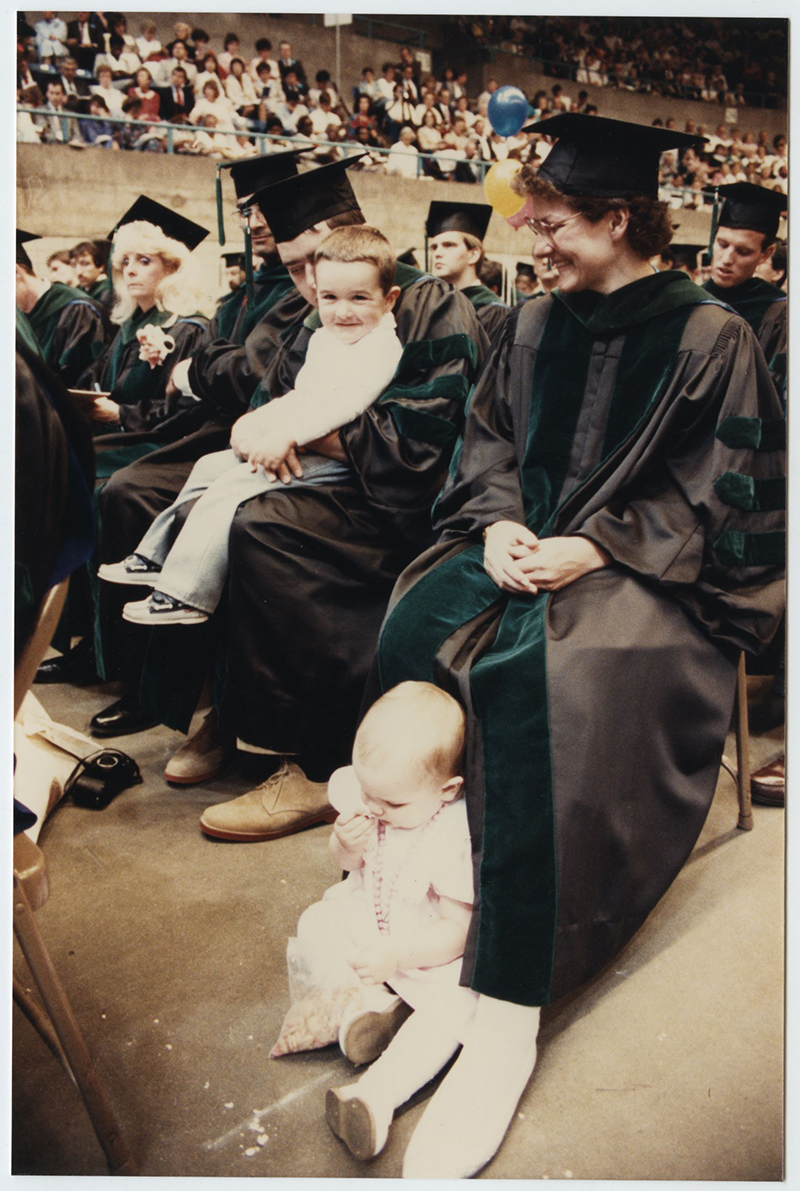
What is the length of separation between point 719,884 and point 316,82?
6.55 ft

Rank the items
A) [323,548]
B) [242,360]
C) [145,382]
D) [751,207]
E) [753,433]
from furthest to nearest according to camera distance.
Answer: [145,382], [242,360], [323,548], [751,207], [753,433]

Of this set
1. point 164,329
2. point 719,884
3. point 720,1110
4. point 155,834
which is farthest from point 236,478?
point 720,1110

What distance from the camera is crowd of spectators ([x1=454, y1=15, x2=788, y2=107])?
1.63 meters

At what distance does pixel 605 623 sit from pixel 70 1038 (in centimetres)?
113

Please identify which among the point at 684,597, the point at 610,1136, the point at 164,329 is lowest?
the point at 610,1136

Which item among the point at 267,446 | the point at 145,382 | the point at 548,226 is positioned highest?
the point at 548,226

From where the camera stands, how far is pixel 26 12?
1.65 meters

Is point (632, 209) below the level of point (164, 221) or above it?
below

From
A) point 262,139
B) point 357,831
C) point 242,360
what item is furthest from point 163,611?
point 262,139

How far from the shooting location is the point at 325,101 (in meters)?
1.96

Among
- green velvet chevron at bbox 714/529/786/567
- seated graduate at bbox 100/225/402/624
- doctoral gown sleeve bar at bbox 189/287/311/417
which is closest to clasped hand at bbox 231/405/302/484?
seated graduate at bbox 100/225/402/624

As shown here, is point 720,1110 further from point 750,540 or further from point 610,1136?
point 750,540

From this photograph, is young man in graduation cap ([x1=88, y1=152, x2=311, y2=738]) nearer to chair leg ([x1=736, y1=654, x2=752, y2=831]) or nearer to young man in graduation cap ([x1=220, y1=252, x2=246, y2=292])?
young man in graduation cap ([x1=220, y1=252, x2=246, y2=292])

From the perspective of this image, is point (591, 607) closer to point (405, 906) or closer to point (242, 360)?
point (405, 906)
